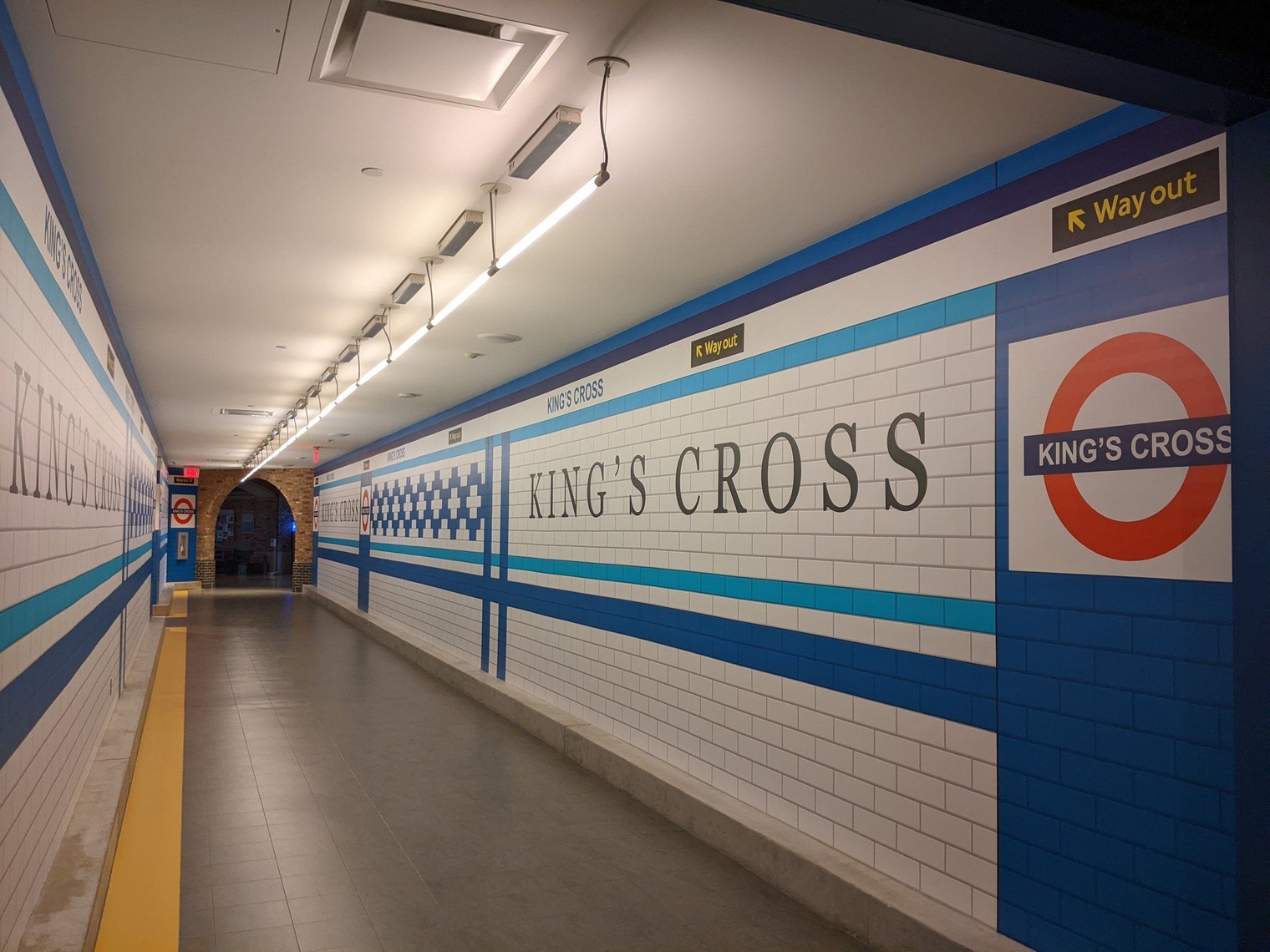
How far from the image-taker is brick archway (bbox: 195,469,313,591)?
939 inches

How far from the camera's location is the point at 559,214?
3379mm

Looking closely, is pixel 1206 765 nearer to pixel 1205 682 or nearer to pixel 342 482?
pixel 1205 682

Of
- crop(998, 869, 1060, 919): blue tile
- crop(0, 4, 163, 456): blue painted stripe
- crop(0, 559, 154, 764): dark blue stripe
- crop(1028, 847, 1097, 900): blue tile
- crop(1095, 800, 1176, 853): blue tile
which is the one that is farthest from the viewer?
crop(998, 869, 1060, 919): blue tile

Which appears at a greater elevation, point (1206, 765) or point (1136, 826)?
point (1206, 765)

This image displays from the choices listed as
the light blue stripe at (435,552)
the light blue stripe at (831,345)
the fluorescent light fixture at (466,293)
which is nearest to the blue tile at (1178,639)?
the light blue stripe at (831,345)

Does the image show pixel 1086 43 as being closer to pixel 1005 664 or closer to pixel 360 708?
pixel 1005 664

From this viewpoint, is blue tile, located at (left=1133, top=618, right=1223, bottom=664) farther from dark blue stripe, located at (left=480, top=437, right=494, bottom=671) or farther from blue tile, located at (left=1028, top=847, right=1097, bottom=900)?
dark blue stripe, located at (left=480, top=437, right=494, bottom=671)

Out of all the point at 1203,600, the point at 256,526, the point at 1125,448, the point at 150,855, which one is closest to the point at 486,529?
the point at 150,855

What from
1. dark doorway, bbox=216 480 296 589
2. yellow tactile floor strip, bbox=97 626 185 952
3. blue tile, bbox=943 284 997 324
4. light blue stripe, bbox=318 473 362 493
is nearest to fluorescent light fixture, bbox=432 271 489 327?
blue tile, bbox=943 284 997 324

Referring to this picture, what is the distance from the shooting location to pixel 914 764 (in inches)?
152

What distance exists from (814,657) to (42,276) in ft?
12.3

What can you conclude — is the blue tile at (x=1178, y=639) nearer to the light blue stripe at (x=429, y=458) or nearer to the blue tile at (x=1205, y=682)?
the blue tile at (x=1205, y=682)

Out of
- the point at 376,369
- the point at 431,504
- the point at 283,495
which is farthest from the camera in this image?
the point at 283,495

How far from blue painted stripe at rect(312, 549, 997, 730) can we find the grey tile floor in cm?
105
